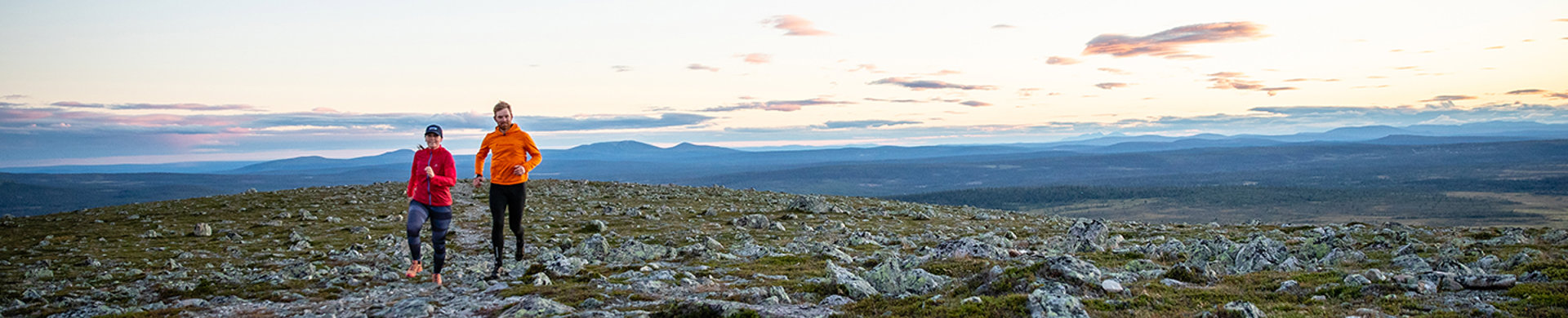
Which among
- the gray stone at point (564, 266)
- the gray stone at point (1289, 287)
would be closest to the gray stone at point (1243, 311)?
the gray stone at point (1289, 287)

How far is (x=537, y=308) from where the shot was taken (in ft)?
31.3

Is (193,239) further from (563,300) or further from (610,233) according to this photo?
(563,300)

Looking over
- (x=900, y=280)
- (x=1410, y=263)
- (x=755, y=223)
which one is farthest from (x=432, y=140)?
(x=1410, y=263)

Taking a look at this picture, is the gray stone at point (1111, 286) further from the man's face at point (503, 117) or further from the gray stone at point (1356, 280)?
the man's face at point (503, 117)

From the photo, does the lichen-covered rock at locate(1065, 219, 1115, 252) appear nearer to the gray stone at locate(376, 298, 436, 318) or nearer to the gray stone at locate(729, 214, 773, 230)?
the gray stone at locate(729, 214, 773, 230)

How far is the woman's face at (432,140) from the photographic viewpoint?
12.6 meters

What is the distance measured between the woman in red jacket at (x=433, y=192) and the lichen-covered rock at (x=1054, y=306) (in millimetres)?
9180

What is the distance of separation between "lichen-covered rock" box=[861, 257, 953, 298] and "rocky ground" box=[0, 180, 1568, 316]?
31 millimetres

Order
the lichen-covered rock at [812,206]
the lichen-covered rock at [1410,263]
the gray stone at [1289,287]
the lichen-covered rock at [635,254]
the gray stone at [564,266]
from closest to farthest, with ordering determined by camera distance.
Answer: the gray stone at [1289,287] → the lichen-covered rock at [1410,263] → the gray stone at [564,266] → the lichen-covered rock at [635,254] → the lichen-covered rock at [812,206]

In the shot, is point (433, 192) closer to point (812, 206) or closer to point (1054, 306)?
point (1054, 306)

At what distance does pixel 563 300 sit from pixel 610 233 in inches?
477

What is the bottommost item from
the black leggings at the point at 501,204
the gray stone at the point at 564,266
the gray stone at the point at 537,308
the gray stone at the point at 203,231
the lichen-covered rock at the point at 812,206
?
the lichen-covered rock at the point at 812,206

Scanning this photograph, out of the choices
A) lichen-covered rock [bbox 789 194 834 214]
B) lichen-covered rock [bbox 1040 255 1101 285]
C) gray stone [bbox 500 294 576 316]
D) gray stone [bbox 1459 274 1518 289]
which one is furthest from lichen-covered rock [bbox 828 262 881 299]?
lichen-covered rock [bbox 789 194 834 214]

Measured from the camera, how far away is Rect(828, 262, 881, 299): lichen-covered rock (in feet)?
34.6
